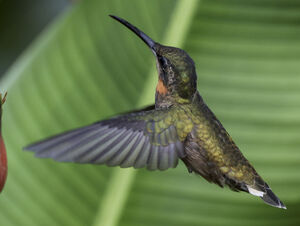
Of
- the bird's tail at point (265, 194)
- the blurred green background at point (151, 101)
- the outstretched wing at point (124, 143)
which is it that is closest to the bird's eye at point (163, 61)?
the outstretched wing at point (124, 143)

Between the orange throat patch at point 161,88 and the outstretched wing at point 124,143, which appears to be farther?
the orange throat patch at point 161,88

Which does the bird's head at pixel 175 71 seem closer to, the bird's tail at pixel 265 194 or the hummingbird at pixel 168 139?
the hummingbird at pixel 168 139

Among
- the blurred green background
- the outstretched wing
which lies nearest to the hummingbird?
the outstretched wing

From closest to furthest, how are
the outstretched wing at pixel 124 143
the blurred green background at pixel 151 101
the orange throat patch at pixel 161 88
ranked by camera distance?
1. the outstretched wing at pixel 124 143
2. the orange throat patch at pixel 161 88
3. the blurred green background at pixel 151 101

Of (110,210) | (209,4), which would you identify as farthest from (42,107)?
(209,4)

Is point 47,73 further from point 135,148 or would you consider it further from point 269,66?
point 135,148

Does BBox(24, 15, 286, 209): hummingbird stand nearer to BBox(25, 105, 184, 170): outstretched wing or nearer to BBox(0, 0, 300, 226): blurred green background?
BBox(25, 105, 184, 170): outstretched wing

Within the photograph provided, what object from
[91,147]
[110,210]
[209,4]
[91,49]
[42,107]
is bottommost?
[110,210]

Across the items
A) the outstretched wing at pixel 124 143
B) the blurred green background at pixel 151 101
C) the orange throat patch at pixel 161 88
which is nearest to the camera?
the outstretched wing at pixel 124 143
